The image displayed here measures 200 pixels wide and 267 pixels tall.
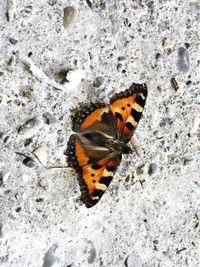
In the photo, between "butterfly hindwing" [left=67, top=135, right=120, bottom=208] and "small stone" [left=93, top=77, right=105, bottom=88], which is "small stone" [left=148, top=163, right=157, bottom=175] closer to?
"butterfly hindwing" [left=67, top=135, right=120, bottom=208]

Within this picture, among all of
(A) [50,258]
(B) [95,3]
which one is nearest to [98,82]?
(B) [95,3]

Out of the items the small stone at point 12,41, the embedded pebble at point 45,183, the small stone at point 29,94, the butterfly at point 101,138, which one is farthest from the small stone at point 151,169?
the small stone at point 12,41

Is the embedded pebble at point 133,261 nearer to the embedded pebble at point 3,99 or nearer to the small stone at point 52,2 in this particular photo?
the embedded pebble at point 3,99

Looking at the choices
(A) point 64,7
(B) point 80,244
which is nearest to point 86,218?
(B) point 80,244

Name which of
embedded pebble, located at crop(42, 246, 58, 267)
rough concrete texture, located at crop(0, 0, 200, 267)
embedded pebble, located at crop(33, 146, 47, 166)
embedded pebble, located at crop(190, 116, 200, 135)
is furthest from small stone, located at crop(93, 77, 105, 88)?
embedded pebble, located at crop(42, 246, 58, 267)

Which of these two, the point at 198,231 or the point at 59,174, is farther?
the point at 198,231

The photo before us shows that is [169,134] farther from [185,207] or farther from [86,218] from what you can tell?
[86,218]
